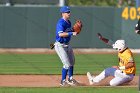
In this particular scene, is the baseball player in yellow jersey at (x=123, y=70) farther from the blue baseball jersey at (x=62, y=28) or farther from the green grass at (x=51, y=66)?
the blue baseball jersey at (x=62, y=28)

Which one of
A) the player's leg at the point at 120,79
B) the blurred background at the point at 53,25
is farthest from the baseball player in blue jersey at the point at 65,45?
the blurred background at the point at 53,25

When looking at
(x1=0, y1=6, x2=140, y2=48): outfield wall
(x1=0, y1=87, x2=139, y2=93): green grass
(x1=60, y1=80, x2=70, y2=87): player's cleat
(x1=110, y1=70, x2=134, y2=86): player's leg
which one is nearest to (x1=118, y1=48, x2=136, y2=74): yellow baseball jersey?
(x1=110, y1=70, x2=134, y2=86): player's leg

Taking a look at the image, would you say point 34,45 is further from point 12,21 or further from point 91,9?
point 91,9

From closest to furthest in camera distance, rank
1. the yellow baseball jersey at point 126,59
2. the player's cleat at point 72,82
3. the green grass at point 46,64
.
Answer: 1. the yellow baseball jersey at point 126,59
2. the player's cleat at point 72,82
3. the green grass at point 46,64

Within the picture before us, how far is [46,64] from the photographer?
21469mm

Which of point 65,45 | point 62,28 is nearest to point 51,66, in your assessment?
point 65,45

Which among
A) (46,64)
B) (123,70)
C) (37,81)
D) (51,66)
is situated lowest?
(46,64)

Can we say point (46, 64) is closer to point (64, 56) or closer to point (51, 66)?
point (51, 66)

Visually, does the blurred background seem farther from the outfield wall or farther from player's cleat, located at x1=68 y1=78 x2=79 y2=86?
player's cleat, located at x1=68 y1=78 x2=79 y2=86

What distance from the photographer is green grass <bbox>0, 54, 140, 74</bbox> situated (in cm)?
1891

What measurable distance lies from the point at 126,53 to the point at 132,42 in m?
14.6

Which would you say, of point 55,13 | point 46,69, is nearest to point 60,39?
point 46,69

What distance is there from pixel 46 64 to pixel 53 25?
8.06 m

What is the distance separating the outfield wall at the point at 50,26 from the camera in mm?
29219
